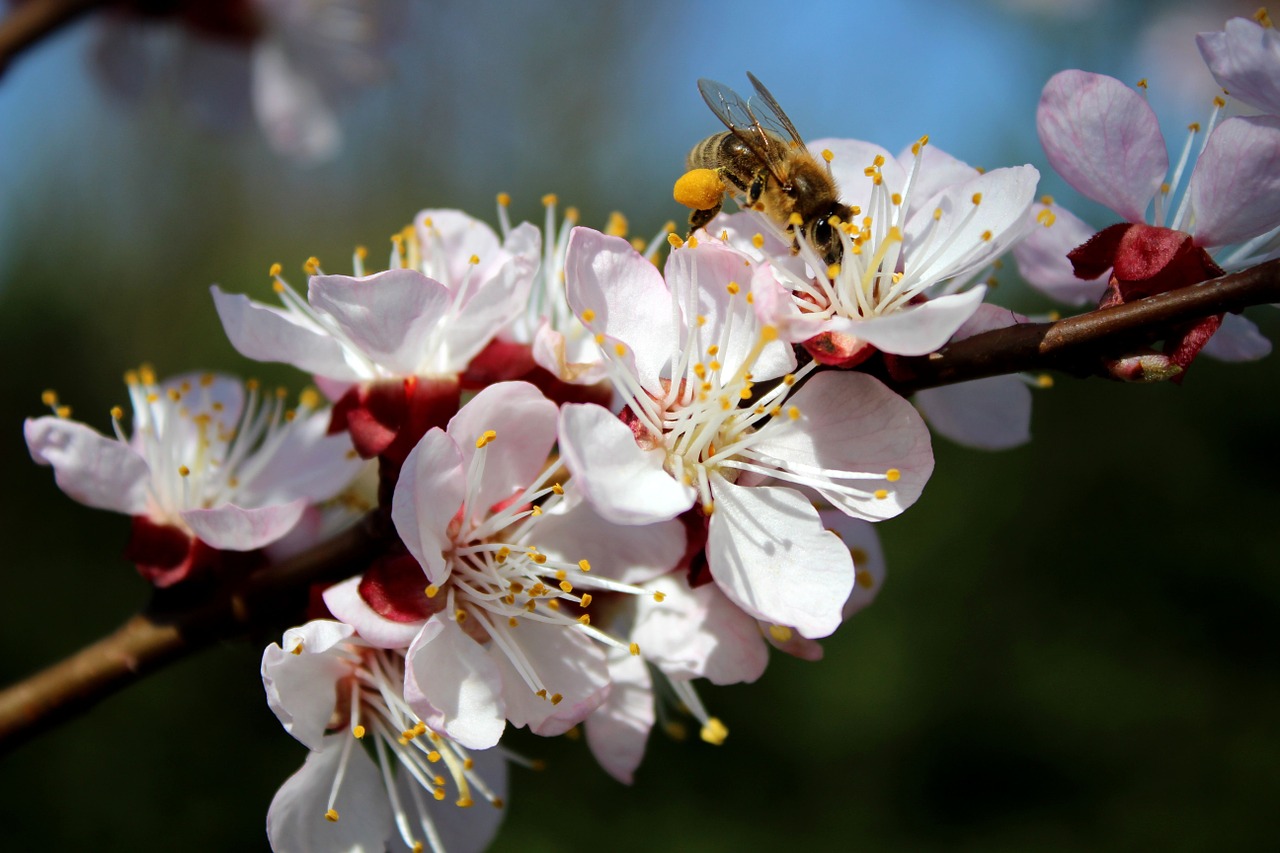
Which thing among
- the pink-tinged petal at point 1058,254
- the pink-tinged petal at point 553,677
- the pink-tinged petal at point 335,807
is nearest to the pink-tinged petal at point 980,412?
the pink-tinged petal at point 1058,254

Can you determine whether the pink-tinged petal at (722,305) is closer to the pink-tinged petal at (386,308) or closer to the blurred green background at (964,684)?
the pink-tinged petal at (386,308)

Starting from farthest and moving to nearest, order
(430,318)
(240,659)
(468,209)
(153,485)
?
(468,209), (240,659), (153,485), (430,318)

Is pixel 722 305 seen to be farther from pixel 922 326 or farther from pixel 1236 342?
pixel 1236 342

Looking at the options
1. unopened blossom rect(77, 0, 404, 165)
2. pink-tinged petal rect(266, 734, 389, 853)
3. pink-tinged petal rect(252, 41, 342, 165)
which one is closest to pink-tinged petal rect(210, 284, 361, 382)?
pink-tinged petal rect(266, 734, 389, 853)

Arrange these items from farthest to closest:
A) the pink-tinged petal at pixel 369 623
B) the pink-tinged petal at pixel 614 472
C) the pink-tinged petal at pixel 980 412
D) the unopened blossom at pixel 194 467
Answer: the pink-tinged petal at pixel 980 412 < the unopened blossom at pixel 194 467 < the pink-tinged petal at pixel 369 623 < the pink-tinged petal at pixel 614 472

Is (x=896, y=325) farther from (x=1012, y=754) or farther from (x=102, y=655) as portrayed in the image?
(x=1012, y=754)

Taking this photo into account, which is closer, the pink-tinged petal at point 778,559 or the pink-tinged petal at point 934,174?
the pink-tinged petal at point 778,559

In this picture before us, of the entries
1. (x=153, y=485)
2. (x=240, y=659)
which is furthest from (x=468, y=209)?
(x=153, y=485)

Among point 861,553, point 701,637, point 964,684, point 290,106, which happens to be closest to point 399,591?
point 701,637

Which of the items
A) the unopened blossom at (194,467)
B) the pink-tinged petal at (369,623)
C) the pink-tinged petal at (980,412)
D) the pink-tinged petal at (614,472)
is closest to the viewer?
the pink-tinged petal at (614,472)
